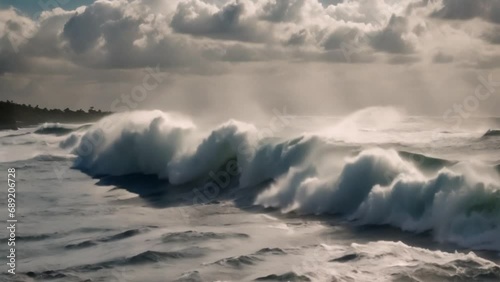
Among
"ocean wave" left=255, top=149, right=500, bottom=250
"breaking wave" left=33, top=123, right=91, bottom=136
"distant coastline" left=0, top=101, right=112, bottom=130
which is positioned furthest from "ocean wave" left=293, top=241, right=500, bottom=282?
"distant coastline" left=0, top=101, right=112, bottom=130

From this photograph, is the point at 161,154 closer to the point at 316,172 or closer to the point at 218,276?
the point at 316,172

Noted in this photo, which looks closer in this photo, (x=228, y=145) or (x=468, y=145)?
(x=228, y=145)

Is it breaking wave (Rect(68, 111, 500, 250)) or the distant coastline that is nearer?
breaking wave (Rect(68, 111, 500, 250))

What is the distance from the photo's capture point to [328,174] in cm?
1961

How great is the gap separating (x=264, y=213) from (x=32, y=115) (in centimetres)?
10146

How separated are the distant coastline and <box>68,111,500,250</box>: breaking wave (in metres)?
61.2

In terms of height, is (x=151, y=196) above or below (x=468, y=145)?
below

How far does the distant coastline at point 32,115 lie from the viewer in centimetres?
9200

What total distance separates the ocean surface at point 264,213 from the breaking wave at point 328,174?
0.05 metres

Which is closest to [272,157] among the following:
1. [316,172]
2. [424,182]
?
[316,172]

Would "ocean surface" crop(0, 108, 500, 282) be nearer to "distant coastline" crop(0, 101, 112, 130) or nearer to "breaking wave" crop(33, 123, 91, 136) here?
"breaking wave" crop(33, 123, 91, 136)

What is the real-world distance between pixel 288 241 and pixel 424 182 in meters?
4.46

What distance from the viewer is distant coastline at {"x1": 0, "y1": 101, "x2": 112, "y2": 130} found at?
302 ft

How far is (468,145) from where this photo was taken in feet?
95.5
